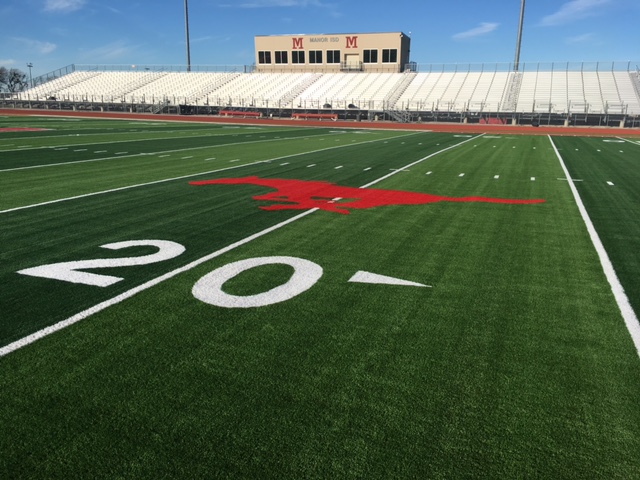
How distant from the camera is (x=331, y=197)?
10398mm

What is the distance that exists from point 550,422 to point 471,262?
3.32 metres

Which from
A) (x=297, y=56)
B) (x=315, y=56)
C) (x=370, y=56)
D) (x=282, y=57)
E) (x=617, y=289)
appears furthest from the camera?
(x=282, y=57)

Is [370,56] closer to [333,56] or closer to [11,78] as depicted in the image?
[333,56]

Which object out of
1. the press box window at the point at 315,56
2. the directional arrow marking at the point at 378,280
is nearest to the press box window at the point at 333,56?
the press box window at the point at 315,56

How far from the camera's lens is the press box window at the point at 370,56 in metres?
74.7

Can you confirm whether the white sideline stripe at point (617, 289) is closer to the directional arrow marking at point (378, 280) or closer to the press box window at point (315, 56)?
the directional arrow marking at point (378, 280)

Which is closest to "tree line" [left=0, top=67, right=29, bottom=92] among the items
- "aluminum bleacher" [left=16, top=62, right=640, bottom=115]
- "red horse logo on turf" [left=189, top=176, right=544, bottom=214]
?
"aluminum bleacher" [left=16, top=62, right=640, bottom=115]

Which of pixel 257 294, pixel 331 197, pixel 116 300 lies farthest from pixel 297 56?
pixel 116 300

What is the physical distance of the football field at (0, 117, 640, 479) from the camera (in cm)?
273

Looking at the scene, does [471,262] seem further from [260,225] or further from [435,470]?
[435,470]

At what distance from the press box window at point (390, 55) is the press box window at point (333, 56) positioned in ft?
23.2

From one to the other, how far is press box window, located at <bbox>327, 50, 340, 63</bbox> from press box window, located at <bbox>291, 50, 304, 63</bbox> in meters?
4.47

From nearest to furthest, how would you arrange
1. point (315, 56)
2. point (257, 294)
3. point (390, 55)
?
point (257, 294) < point (390, 55) < point (315, 56)

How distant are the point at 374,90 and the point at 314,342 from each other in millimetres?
65281
